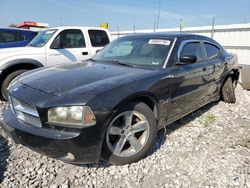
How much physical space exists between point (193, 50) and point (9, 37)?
23.3 ft

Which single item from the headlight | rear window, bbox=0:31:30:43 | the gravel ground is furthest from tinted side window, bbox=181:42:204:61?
rear window, bbox=0:31:30:43

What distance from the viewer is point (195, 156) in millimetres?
3117

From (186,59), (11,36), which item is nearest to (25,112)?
(186,59)

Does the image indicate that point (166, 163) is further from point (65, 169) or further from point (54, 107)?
point (54, 107)

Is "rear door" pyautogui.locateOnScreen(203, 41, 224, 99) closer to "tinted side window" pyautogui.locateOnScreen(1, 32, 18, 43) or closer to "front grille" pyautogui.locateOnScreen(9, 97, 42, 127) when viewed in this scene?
"front grille" pyautogui.locateOnScreen(9, 97, 42, 127)

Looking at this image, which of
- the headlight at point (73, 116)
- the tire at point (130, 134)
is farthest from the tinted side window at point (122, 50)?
the headlight at point (73, 116)

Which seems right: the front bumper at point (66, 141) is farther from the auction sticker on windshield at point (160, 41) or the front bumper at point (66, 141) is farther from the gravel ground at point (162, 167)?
the auction sticker on windshield at point (160, 41)

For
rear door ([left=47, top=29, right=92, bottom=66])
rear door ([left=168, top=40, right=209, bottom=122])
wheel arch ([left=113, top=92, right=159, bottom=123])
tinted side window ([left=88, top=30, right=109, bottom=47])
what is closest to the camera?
wheel arch ([left=113, top=92, right=159, bottom=123])

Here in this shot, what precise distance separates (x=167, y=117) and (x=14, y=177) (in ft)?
6.73

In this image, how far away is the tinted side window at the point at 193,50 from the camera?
3.68 m

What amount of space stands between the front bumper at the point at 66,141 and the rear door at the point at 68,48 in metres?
3.55

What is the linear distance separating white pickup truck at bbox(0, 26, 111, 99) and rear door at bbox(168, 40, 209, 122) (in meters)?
3.26

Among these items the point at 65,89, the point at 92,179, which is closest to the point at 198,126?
the point at 92,179

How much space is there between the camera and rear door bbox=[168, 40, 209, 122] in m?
3.29
